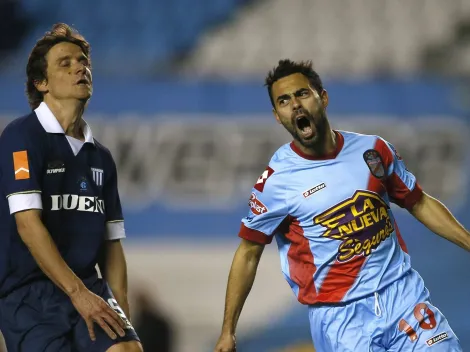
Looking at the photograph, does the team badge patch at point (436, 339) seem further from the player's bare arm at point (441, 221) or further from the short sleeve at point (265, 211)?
the short sleeve at point (265, 211)

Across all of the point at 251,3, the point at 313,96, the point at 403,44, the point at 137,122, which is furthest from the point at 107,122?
the point at 313,96

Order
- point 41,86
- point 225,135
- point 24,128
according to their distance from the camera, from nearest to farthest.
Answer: point 24,128
point 41,86
point 225,135

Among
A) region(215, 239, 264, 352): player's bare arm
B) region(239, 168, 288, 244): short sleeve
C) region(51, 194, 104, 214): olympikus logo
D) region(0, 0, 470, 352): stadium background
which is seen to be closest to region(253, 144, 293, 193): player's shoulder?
region(239, 168, 288, 244): short sleeve

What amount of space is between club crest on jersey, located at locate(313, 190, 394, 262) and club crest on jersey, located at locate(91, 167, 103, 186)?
1.07m

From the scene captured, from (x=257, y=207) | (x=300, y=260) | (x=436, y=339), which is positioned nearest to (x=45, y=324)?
(x=257, y=207)

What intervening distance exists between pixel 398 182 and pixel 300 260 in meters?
0.66

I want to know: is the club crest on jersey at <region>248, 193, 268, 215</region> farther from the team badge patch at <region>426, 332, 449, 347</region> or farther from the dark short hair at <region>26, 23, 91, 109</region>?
the dark short hair at <region>26, 23, 91, 109</region>

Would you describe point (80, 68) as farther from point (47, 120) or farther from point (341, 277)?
point (341, 277)

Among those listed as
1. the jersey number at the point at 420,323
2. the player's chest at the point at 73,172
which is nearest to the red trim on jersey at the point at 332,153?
the jersey number at the point at 420,323

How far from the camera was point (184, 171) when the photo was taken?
31.0 ft

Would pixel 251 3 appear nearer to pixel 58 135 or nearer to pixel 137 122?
pixel 137 122

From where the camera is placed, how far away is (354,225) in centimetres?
454

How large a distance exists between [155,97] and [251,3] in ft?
6.83

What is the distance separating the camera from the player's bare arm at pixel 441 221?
4.73 meters
